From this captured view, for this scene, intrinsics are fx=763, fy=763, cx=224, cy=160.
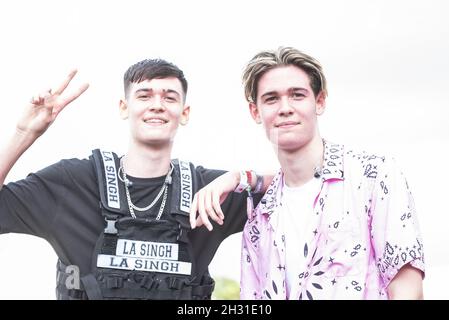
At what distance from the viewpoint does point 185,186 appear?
663 centimetres

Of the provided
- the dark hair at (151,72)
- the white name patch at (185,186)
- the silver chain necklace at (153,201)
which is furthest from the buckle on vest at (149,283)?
the dark hair at (151,72)

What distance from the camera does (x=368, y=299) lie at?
5629 millimetres

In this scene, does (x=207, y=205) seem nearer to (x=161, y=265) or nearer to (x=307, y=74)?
(x=161, y=265)

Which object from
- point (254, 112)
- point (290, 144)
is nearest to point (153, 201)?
point (254, 112)

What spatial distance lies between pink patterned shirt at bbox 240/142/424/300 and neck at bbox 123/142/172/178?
1186mm

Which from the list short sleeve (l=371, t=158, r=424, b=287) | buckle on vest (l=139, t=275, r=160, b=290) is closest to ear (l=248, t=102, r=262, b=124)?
short sleeve (l=371, t=158, r=424, b=287)

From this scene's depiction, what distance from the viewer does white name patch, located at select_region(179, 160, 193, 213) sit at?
6.49 m

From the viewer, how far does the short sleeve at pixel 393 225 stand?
5.49 metres

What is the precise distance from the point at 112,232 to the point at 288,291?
1565mm

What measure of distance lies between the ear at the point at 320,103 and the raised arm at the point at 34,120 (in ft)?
6.38

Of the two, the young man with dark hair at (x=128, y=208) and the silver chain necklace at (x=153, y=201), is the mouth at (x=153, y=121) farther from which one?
the silver chain necklace at (x=153, y=201)

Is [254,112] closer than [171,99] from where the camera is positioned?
Yes

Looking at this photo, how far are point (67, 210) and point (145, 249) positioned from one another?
76cm

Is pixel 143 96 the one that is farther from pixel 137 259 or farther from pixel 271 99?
pixel 137 259
